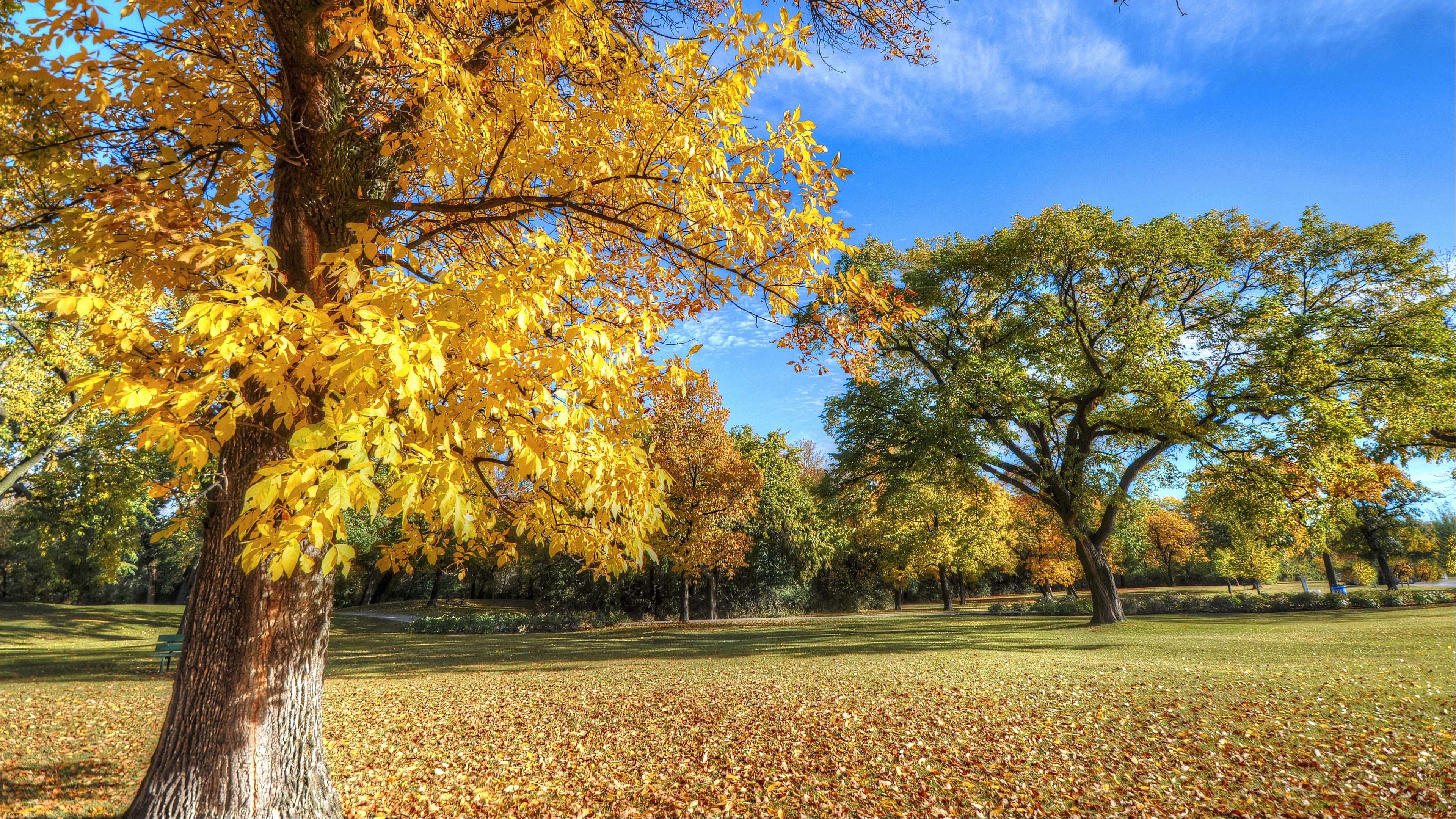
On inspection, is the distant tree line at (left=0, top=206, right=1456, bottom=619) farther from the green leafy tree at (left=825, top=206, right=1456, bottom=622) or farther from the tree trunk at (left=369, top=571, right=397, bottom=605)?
the tree trunk at (left=369, top=571, right=397, bottom=605)

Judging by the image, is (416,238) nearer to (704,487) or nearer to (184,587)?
(704,487)

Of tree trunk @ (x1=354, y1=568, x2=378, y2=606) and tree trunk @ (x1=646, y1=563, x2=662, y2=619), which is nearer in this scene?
tree trunk @ (x1=646, y1=563, x2=662, y2=619)

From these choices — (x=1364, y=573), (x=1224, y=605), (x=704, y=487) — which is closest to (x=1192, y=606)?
(x=1224, y=605)

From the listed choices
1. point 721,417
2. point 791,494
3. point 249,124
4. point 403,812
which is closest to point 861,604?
point 791,494

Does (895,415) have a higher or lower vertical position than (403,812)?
higher

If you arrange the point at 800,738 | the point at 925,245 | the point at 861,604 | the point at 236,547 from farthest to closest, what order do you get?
the point at 861,604 < the point at 925,245 < the point at 800,738 < the point at 236,547

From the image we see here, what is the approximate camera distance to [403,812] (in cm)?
463

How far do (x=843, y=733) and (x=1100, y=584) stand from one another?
16.1 metres

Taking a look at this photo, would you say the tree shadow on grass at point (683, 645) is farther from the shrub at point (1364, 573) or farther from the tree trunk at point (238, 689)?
the shrub at point (1364, 573)

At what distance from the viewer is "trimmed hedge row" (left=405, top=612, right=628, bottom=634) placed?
23.0 m

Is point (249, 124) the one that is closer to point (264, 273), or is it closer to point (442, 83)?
point (442, 83)

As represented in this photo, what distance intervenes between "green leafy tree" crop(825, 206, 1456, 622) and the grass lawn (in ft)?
17.4

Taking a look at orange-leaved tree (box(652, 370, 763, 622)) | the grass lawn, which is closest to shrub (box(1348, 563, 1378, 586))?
the grass lawn

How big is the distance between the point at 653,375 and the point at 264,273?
2009mm
